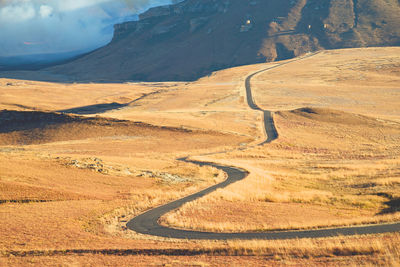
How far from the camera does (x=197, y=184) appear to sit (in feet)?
90.5

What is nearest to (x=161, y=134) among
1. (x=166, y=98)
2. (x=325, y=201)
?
(x=325, y=201)

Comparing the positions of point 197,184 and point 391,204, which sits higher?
point 197,184

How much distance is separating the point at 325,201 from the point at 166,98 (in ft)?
271

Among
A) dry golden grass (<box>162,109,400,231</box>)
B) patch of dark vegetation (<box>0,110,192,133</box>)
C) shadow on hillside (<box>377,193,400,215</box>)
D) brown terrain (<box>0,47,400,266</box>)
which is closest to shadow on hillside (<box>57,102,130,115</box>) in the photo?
brown terrain (<box>0,47,400,266</box>)

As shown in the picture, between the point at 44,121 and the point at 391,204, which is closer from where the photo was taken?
the point at 391,204

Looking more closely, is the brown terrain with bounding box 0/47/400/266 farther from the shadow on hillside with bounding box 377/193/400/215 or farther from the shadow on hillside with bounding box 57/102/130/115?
the shadow on hillside with bounding box 57/102/130/115

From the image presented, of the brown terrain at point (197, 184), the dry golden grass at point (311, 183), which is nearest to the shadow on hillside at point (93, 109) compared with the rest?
the brown terrain at point (197, 184)

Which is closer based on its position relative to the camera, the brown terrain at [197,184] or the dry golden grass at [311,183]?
the brown terrain at [197,184]

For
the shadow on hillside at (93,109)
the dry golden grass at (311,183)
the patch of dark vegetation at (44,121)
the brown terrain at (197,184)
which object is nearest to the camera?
the brown terrain at (197,184)

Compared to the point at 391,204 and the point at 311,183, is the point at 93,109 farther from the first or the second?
the point at 391,204

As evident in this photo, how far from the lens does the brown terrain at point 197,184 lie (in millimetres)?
13258

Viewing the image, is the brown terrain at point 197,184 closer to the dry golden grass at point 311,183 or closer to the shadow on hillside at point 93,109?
the dry golden grass at point 311,183

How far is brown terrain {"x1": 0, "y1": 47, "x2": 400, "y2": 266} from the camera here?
43.5ft

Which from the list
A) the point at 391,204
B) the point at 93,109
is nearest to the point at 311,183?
the point at 391,204
